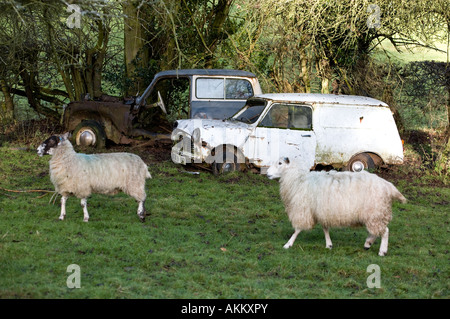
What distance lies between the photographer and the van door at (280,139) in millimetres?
11594

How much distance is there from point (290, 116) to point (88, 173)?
5267 millimetres

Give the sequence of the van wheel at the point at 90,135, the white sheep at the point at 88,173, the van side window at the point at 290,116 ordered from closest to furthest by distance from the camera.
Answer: the white sheep at the point at 88,173 < the van side window at the point at 290,116 < the van wheel at the point at 90,135

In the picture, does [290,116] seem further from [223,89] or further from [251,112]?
[223,89]

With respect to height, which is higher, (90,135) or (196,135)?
(196,135)

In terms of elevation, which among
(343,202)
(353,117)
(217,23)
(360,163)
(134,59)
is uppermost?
(217,23)

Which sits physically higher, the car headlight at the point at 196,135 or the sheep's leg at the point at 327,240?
the car headlight at the point at 196,135

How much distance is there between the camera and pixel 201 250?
→ 7195 millimetres

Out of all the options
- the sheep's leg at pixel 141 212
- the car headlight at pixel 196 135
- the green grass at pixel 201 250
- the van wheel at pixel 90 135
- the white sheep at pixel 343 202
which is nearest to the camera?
the green grass at pixel 201 250

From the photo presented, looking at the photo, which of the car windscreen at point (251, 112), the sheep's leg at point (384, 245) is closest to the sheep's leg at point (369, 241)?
the sheep's leg at point (384, 245)

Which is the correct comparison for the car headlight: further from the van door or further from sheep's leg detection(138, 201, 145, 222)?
sheep's leg detection(138, 201, 145, 222)

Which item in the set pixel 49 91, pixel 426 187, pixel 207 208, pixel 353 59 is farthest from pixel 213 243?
pixel 49 91

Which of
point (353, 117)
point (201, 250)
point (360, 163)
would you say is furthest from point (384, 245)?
point (353, 117)

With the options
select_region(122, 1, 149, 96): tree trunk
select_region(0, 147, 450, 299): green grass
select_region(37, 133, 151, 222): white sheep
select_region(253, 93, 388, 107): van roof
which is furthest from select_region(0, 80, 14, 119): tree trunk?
select_region(37, 133, 151, 222): white sheep

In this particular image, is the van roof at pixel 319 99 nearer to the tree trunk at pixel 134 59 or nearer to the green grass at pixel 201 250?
the green grass at pixel 201 250
